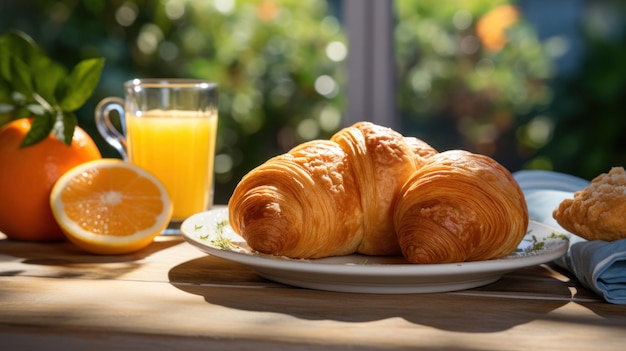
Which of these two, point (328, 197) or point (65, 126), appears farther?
point (65, 126)

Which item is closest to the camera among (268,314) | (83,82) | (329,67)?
(268,314)

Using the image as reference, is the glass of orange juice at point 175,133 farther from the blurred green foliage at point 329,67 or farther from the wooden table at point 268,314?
the blurred green foliage at point 329,67

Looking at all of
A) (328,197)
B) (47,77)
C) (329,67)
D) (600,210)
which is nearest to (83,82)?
(47,77)

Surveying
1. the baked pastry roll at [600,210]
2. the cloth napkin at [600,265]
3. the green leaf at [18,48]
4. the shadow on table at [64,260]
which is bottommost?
the shadow on table at [64,260]

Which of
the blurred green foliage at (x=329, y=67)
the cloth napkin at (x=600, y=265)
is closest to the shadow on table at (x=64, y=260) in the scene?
the cloth napkin at (x=600, y=265)

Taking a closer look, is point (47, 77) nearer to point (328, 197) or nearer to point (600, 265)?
point (328, 197)
